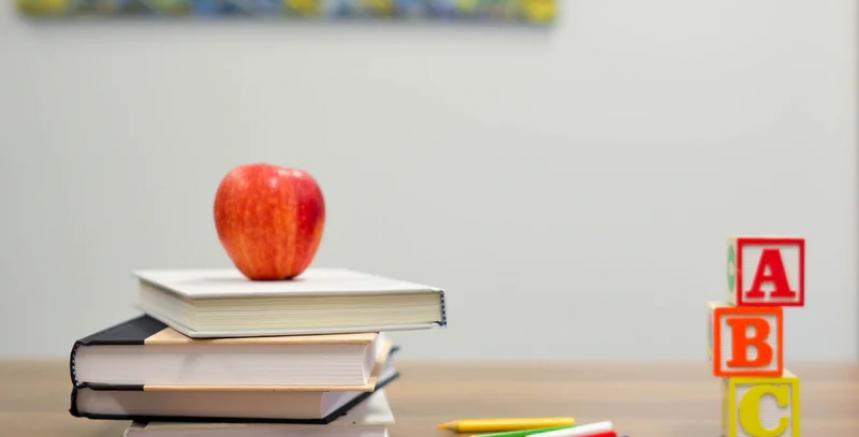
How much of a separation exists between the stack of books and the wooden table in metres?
0.06

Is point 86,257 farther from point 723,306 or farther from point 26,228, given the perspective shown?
point 723,306

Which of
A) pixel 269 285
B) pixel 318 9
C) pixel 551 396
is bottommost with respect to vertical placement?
pixel 551 396

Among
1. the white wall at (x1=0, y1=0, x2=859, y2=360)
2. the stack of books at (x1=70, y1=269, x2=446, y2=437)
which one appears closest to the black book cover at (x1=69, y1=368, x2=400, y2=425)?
the stack of books at (x1=70, y1=269, x2=446, y2=437)

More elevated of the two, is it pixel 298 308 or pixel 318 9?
pixel 318 9

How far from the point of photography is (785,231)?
196 centimetres

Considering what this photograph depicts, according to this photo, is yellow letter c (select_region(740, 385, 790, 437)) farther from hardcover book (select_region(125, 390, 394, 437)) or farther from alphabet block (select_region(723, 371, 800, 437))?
hardcover book (select_region(125, 390, 394, 437))

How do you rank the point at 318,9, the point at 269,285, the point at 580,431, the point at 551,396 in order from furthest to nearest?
the point at 318,9 < the point at 551,396 < the point at 269,285 < the point at 580,431

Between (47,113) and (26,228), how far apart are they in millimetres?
247

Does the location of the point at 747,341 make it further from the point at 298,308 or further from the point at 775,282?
the point at 298,308

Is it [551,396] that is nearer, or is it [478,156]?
[551,396]

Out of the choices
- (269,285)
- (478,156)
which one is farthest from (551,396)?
(478,156)

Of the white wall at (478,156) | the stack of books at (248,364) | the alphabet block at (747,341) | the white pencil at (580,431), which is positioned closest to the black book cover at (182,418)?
the stack of books at (248,364)

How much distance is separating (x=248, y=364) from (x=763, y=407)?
0.36 m

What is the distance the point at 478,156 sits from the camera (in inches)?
76.0
